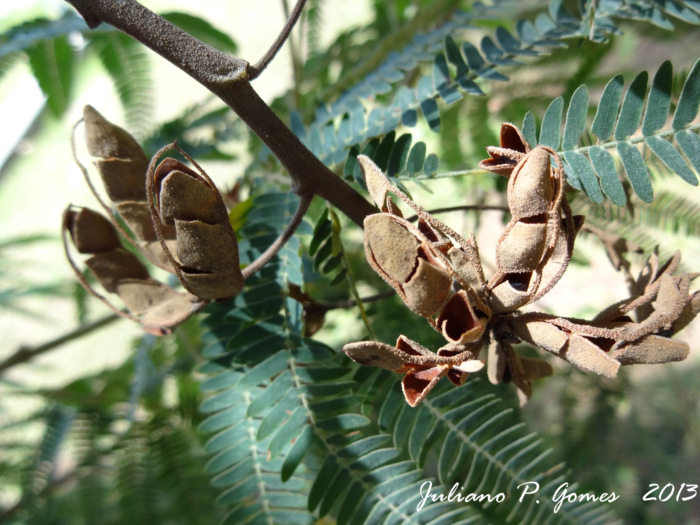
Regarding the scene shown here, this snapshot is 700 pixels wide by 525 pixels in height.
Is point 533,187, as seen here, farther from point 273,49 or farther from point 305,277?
point 305,277

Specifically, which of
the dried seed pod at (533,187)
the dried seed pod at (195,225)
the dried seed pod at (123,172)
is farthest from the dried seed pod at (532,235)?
the dried seed pod at (123,172)

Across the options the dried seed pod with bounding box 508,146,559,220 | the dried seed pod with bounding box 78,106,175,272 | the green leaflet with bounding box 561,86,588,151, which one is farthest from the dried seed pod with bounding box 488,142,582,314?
the dried seed pod with bounding box 78,106,175,272

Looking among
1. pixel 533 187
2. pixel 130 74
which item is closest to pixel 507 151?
pixel 533 187

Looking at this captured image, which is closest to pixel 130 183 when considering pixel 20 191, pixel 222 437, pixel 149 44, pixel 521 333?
pixel 149 44

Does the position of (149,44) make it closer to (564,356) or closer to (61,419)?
(564,356)

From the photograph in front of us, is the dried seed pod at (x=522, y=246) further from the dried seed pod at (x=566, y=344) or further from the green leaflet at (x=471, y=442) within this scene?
the green leaflet at (x=471, y=442)
